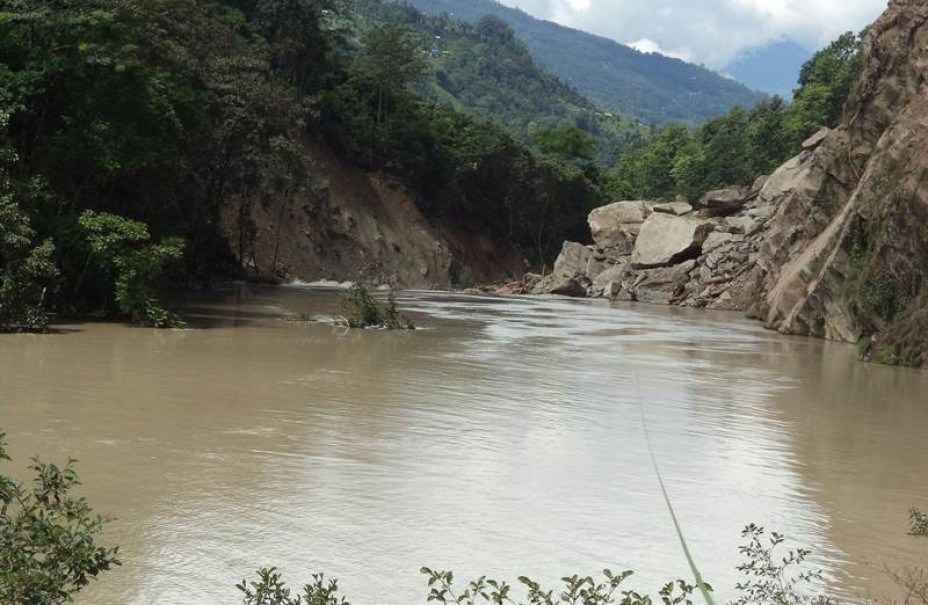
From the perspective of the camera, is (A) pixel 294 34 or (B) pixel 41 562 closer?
(B) pixel 41 562

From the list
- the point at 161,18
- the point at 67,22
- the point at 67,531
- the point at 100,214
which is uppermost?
the point at 161,18

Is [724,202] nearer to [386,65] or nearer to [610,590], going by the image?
[386,65]

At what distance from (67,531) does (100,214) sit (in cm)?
1765

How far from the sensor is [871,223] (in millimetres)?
26844

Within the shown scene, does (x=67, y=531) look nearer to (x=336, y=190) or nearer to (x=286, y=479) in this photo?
(x=286, y=479)

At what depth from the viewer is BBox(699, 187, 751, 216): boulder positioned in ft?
179

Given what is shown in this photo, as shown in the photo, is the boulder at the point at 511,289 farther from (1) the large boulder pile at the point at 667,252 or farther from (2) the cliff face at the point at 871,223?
(2) the cliff face at the point at 871,223

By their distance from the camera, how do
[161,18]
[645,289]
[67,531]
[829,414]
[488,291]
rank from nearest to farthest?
[67,531] → [829,414] → [161,18] → [645,289] → [488,291]

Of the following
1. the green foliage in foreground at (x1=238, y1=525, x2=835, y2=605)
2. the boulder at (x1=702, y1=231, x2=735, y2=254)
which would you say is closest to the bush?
the green foliage in foreground at (x1=238, y1=525, x2=835, y2=605)

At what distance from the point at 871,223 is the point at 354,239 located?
3556 cm

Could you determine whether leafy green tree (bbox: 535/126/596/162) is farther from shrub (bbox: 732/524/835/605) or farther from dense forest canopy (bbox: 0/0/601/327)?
shrub (bbox: 732/524/835/605)

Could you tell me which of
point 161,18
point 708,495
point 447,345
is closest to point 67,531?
point 708,495

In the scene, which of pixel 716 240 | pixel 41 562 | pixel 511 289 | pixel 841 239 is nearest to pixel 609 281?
pixel 716 240

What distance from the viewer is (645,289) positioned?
5056 centimetres
